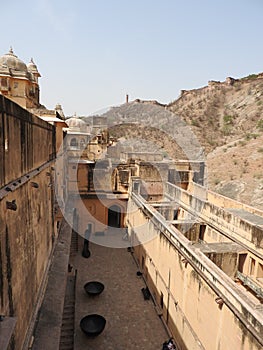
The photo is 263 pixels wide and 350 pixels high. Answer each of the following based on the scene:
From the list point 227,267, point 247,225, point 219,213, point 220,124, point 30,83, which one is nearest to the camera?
point 227,267

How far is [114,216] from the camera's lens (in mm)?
20609

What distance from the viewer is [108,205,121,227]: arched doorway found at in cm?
2014

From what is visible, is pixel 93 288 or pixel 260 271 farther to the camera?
pixel 93 288

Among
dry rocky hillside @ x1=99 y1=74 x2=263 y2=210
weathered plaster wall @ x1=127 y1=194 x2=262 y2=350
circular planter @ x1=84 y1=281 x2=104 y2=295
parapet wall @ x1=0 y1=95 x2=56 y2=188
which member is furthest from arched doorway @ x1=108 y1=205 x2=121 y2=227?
parapet wall @ x1=0 y1=95 x2=56 y2=188

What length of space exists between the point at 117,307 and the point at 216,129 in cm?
4421

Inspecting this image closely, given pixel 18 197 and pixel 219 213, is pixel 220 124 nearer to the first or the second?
pixel 219 213

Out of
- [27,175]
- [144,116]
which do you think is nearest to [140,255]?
[27,175]

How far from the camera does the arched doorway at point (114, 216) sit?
20141mm

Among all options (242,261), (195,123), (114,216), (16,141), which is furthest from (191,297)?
(195,123)

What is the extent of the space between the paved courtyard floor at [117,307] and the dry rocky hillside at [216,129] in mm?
14633

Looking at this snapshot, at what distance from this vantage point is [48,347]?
629cm

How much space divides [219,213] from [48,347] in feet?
31.9

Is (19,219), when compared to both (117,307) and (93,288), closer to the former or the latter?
(93,288)

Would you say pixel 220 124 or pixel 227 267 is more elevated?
pixel 220 124
